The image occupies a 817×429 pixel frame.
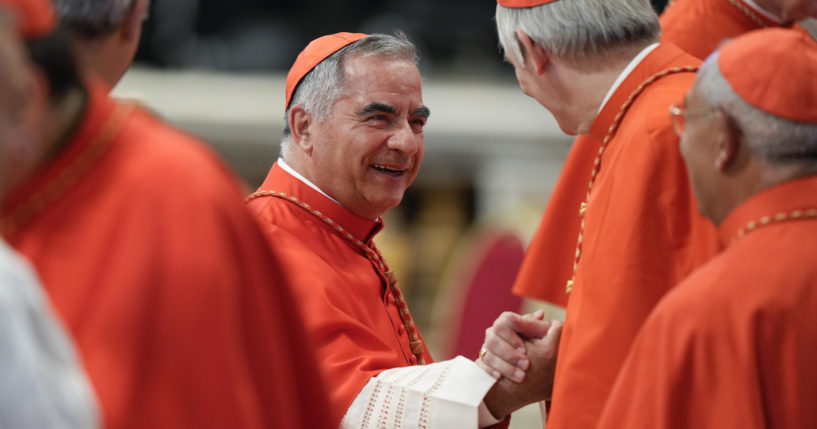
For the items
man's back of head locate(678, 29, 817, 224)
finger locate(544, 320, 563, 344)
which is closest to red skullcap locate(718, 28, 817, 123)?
man's back of head locate(678, 29, 817, 224)

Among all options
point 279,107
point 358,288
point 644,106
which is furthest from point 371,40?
point 279,107

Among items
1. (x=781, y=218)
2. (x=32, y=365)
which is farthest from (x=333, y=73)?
(x=32, y=365)

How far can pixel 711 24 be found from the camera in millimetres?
3791

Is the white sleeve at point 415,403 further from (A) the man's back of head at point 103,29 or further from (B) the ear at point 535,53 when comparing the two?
(A) the man's back of head at point 103,29

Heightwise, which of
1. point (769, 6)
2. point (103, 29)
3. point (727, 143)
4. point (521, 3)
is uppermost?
point (103, 29)

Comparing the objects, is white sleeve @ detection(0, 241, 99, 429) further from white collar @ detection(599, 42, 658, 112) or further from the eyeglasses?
white collar @ detection(599, 42, 658, 112)

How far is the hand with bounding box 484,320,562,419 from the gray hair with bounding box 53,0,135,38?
5.02 ft

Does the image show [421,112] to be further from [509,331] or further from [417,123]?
[509,331]

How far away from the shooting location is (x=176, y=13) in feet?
35.4

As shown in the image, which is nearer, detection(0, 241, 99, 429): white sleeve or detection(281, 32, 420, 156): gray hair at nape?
detection(0, 241, 99, 429): white sleeve

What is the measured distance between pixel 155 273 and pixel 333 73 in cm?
203

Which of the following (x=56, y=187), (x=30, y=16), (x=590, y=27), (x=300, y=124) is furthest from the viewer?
(x=300, y=124)

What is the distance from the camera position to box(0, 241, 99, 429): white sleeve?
1522 mm

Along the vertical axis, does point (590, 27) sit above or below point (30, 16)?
below
